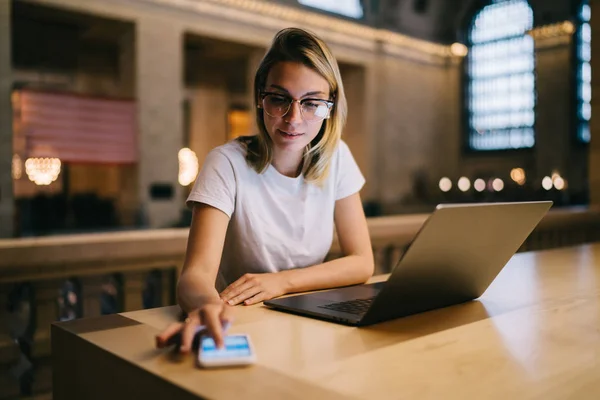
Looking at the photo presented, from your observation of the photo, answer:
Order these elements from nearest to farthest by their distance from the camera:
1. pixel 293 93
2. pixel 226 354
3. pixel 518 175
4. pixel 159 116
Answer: pixel 226 354, pixel 293 93, pixel 159 116, pixel 518 175

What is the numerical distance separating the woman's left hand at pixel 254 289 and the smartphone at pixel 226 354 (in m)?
0.42

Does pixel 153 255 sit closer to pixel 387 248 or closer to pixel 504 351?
pixel 387 248

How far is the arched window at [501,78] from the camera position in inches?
582

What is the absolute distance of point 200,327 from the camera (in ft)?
2.83

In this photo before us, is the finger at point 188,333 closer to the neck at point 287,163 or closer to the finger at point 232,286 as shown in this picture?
the finger at point 232,286

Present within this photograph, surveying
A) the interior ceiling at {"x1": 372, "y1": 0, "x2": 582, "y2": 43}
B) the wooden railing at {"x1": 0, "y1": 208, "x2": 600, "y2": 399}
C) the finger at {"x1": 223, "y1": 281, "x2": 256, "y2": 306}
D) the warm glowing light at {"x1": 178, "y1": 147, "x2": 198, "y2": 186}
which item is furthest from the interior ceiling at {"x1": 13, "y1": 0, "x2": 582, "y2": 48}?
the finger at {"x1": 223, "y1": 281, "x2": 256, "y2": 306}

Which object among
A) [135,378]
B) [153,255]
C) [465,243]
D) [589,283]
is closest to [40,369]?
[153,255]

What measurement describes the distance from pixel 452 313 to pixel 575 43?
48.6ft

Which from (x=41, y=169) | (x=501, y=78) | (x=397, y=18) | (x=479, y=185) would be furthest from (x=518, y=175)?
(x=41, y=169)

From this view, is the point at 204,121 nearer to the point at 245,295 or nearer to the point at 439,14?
the point at 439,14

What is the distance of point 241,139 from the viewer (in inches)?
67.5

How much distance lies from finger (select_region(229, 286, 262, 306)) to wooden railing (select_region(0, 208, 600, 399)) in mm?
952

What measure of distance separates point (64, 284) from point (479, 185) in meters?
14.3

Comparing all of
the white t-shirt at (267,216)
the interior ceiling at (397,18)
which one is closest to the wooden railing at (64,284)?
the white t-shirt at (267,216)
